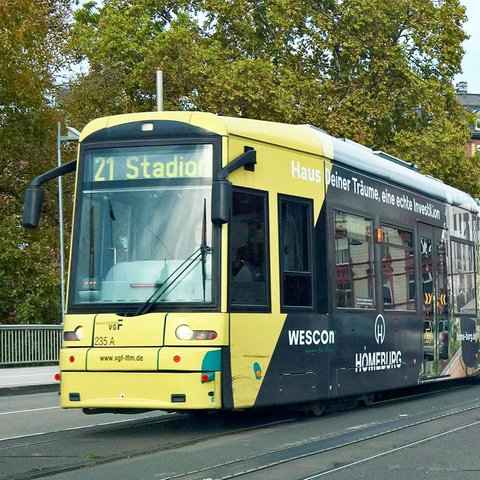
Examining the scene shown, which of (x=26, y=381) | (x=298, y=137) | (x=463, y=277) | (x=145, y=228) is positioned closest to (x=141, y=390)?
(x=145, y=228)

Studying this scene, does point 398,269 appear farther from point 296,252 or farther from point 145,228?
point 145,228

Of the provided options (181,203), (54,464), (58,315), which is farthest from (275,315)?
(58,315)

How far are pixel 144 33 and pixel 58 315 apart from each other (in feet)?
51.9

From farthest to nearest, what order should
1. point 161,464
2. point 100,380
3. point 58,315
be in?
point 58,315, point 100,380, point 161,464

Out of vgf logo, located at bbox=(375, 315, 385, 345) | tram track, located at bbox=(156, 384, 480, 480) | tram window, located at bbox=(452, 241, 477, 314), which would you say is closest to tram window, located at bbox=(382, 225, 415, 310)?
vgf logo, located at bbox=(375, 315, 385, 345)

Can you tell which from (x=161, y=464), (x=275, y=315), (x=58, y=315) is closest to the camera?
(x=161, y=464)

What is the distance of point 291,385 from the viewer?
41.6 ft

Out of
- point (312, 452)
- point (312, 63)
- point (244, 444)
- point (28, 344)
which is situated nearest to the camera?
point (312, 452)

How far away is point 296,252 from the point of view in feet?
42.9

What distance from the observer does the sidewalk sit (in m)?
22.8

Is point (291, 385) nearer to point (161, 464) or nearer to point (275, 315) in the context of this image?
point (275, 315)

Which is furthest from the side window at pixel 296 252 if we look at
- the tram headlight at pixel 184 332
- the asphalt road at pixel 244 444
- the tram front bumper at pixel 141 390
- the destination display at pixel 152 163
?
the tram front bumper at pixel 141 390

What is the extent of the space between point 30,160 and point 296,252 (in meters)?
22.7

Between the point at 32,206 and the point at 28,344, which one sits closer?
the point at 32,206
